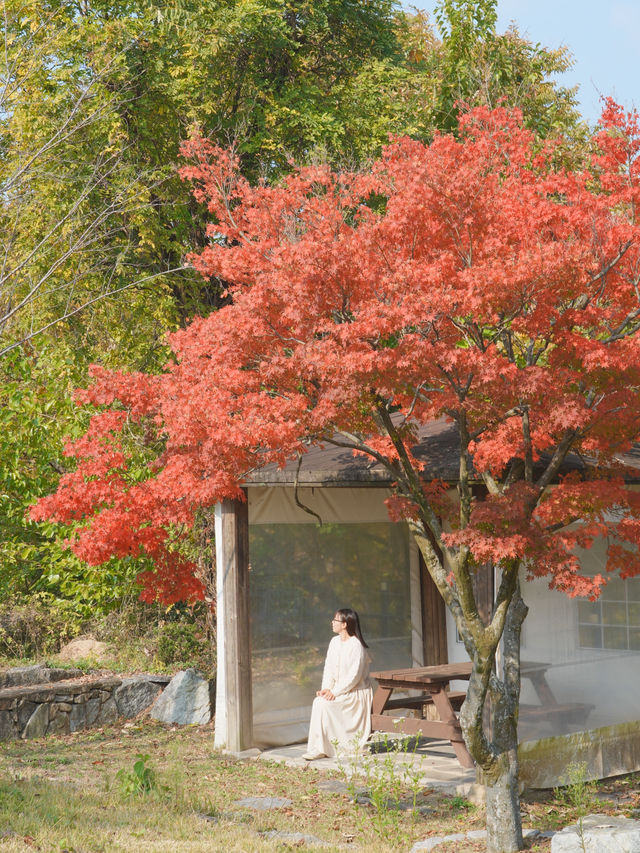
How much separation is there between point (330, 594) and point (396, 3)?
11285mm

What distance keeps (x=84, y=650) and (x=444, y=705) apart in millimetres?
6117

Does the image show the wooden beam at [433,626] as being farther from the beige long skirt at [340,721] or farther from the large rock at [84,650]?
the large rock at [84,650]

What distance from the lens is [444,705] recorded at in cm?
887

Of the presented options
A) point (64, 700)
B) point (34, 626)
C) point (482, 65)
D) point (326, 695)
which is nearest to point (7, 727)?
point (64, 700)

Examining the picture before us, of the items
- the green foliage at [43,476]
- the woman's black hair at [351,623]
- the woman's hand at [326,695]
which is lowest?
the woman's hand at [326,695]

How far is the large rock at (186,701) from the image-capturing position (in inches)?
436

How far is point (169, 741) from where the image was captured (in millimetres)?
10117

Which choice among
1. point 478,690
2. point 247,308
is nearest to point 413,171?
point 247,308

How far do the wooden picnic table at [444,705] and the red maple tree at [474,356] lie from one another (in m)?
1.74

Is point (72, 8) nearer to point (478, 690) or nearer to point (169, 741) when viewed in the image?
point (169, 741)

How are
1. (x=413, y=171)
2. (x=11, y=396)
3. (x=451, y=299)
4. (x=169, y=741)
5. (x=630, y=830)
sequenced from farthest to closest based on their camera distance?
(x=11, y=396), (x=169, y=741), (x=413, y=171), (x=451, y=299), (x=630, y=830)

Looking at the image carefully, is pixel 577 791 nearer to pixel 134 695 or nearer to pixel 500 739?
pixel 500 739

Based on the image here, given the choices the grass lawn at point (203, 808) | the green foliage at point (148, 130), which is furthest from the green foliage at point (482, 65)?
the grass lawn at point (203, 808)

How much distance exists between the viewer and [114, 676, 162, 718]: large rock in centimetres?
1132
